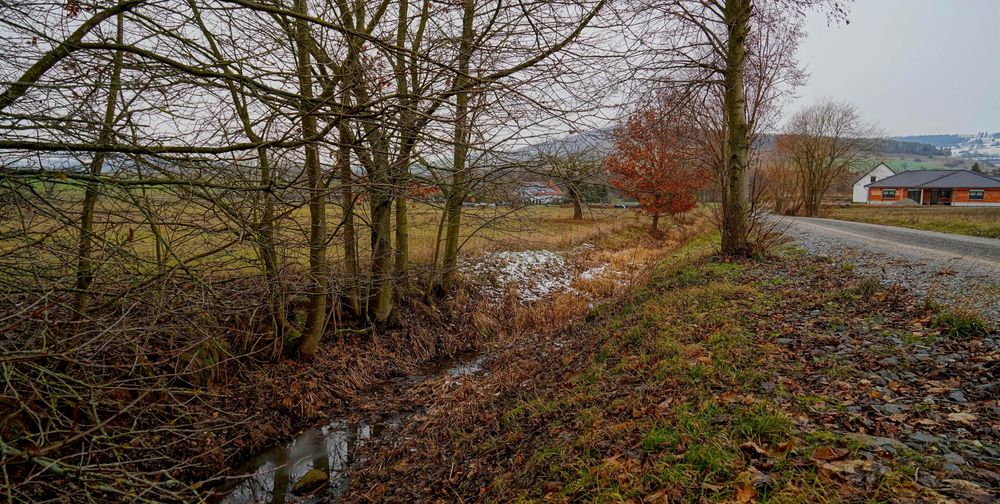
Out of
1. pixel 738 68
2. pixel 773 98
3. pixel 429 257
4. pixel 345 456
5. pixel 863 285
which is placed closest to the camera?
pixel 345 456

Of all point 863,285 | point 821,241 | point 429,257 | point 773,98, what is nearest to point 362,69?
point 863,285

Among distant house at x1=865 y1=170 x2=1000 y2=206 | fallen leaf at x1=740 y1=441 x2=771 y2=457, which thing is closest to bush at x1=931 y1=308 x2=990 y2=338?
fallen leaf at x1=740 y1=441 x2=771 y2=457

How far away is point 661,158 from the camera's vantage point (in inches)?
798

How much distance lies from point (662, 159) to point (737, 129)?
35.9ft

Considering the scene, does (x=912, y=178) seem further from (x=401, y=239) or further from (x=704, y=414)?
(x=704, y=414)

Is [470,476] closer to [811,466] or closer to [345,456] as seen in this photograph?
[345,456]

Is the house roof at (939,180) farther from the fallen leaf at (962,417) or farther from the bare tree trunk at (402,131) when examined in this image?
the fallen leaf at (962,417)

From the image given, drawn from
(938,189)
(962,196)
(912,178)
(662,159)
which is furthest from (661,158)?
(912,178)

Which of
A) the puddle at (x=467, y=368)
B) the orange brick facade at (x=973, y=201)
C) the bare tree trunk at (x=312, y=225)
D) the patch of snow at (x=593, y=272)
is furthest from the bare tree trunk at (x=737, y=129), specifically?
the orange brick facade at (x=973, y=201)

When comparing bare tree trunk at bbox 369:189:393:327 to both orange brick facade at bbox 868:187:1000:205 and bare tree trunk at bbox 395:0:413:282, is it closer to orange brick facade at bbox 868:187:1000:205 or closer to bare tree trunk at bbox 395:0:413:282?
bare tree trunk at bbox 395:0:413:282

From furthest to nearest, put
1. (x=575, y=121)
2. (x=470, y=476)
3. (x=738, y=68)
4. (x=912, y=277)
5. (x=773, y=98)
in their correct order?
(x=773, y=98)
(x=738, y=68)
(x=912, y=277)
(x=470, y=476)
(x=575, y=121)

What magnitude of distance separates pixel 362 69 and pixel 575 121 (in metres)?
1.85

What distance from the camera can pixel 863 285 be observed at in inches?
253

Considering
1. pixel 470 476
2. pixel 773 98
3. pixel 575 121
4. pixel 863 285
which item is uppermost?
pixel 773 98
